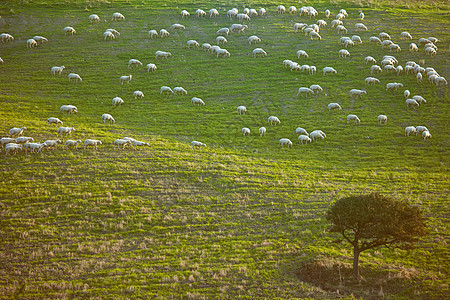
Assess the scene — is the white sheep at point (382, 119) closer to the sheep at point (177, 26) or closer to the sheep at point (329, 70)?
the sheep at point (329, 70)

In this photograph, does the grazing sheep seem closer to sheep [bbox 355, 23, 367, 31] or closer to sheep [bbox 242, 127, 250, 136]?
sheep [bbox 242, 127, 250, 136]

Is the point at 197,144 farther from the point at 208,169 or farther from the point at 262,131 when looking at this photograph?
the point at 262,131

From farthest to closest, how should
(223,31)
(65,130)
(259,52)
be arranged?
(223,31), (259,52), (65,130)

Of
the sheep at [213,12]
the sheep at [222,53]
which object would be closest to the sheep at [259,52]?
the sheep at [222,53]

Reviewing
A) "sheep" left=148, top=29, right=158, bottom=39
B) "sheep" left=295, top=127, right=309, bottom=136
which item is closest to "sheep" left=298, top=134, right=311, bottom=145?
"sheep" left=295, top=127, right=309, bottom=136

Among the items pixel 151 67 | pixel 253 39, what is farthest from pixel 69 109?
pixel 253 39

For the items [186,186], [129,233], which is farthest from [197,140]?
[129,233]

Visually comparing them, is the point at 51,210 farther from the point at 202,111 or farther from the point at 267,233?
the point at 202,111
